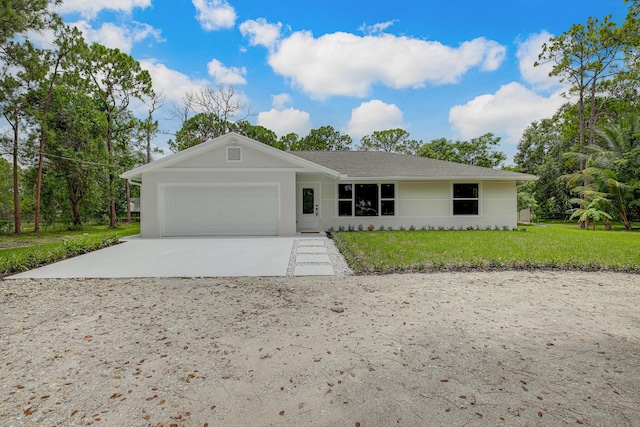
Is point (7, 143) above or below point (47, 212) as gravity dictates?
above

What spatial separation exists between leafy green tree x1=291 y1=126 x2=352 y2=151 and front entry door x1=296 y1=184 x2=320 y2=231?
83.8ft

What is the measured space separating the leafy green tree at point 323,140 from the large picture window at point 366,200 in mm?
25491

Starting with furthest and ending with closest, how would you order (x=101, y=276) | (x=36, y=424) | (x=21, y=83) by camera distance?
1. (x=21, y=83)
2. (x=101, y=276)
3. (x=36, y=424)

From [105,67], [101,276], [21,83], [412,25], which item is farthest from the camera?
[105,67]

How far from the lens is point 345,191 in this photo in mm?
15164

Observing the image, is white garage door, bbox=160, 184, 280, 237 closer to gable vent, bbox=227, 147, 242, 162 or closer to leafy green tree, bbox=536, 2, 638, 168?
gable vent, bbox=227, 147, 242, 162

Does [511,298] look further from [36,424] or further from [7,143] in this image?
[7,143]

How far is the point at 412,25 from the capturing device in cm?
1357

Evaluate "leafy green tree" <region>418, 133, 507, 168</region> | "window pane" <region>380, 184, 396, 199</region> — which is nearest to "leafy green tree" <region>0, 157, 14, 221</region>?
"window pane" <region>380, 184, 396, 199</region>

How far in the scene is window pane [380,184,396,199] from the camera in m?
15.2

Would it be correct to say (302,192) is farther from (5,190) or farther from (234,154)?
(5,190)

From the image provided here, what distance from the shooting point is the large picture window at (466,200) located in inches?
603

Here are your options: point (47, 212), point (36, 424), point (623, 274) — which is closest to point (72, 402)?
point (36, 424)

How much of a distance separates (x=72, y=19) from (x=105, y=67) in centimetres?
455
